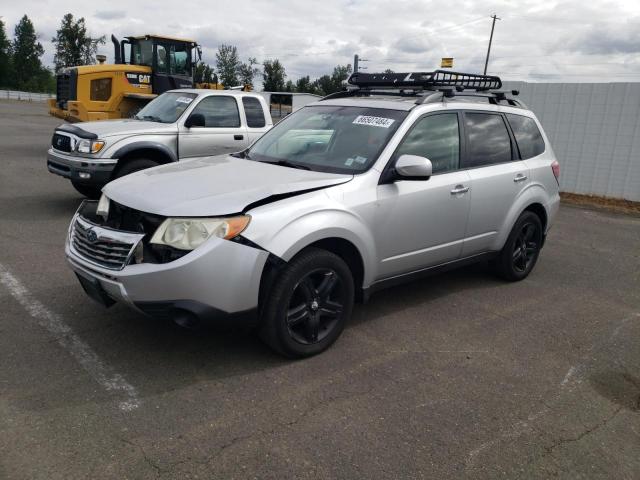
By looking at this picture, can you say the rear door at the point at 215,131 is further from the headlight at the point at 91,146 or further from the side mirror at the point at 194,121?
the headlight at the point at 91,146

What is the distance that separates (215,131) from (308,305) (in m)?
5.61

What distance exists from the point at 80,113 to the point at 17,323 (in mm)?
9933

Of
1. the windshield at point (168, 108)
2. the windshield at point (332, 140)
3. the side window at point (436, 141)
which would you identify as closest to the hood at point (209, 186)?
the windshield at point (332, 140)

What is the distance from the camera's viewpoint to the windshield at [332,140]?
4277 millimetres

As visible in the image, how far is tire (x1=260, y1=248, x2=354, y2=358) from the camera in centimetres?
354

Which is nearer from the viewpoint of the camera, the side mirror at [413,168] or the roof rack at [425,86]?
the side mirror at [413,168]

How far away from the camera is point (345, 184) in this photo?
3.96 m

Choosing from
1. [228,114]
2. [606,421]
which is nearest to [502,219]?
[606,421]

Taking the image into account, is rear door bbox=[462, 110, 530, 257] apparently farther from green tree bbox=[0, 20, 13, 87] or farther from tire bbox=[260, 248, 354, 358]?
green tree bbox=[0, 20, 13, 87]

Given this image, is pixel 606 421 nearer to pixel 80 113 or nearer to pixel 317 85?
pixel 80 113

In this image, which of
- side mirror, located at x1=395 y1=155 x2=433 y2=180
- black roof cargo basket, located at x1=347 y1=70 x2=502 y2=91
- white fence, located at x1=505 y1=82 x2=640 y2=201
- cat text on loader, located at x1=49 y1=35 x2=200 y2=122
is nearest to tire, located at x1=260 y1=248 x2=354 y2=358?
side mirror, located at x1=395 y1=155 x2=433 y2=180

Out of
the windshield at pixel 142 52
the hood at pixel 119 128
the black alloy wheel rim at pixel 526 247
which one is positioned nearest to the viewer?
the black alloy wheel rim at pixel 526 247

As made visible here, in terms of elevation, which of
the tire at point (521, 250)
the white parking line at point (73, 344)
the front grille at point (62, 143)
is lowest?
the white parking line at point (73, 344)

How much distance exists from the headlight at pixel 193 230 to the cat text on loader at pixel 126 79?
10.6 meters
